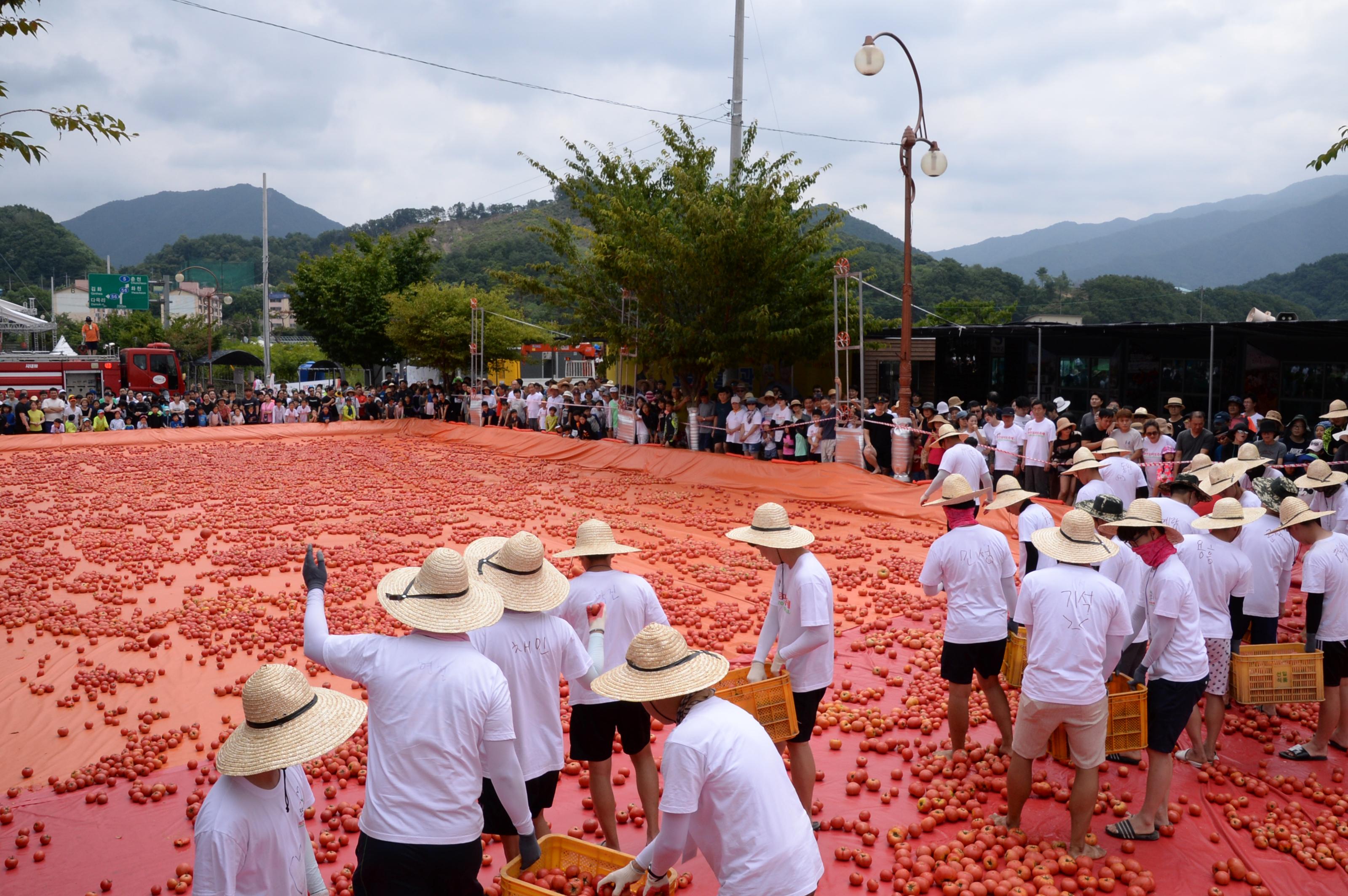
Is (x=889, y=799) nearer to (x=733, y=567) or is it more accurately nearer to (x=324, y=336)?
(x=733, y=567)

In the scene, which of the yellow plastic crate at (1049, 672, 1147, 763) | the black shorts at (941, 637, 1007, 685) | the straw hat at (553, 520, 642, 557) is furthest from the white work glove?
the black shorts at (941, 637, 1007, 685)

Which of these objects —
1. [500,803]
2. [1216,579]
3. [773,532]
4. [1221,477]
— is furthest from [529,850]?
[1221,477]

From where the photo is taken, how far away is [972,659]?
5.30m

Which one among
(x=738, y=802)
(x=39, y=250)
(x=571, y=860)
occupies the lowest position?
(x=571, y=860)

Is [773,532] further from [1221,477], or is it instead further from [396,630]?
[396,630]

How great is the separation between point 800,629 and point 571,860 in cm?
153

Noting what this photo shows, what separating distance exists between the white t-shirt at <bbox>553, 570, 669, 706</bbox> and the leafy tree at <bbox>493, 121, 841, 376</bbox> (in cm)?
1290

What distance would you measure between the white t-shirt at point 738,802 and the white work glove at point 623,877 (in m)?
0.42

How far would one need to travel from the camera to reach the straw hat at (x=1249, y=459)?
735 cm

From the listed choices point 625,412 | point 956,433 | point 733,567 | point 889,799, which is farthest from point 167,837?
point 625,412

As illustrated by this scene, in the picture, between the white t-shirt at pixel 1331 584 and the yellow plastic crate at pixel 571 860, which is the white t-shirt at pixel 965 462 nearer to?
the white t-shirt at pixel 1331 584

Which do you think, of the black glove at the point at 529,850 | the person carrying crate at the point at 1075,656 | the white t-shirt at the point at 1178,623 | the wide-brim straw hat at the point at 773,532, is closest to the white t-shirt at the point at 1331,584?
the white t-shirt at the point at 1178,623

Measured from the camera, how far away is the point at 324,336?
115 feet

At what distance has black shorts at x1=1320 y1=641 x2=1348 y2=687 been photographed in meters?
5.38
